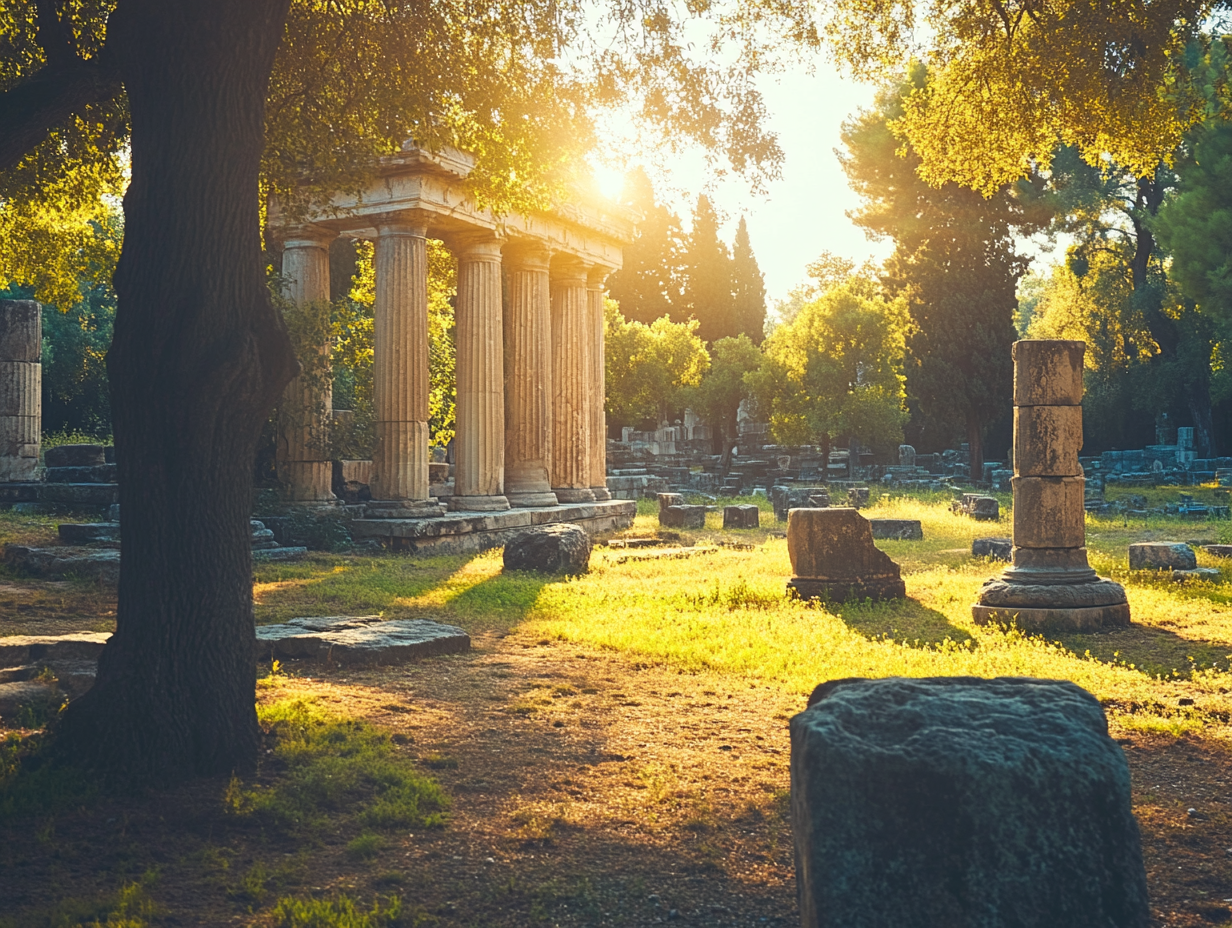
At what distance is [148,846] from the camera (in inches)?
174

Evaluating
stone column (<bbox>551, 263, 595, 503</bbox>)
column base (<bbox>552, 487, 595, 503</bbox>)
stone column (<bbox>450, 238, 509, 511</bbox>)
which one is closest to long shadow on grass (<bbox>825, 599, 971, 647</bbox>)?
stone column (<bbox>450, 238, 509, 511</bbox>)

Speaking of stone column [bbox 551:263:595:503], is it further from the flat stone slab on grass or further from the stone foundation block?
the flat stone slab on grass

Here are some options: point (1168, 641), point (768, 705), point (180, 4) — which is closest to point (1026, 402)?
point (1168, 641)

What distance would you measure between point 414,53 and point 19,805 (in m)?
6.85

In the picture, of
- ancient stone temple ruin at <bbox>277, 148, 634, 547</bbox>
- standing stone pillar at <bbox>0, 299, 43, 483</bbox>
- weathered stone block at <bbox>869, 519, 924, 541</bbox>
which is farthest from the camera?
standing stone pillar at <bbox>0, 299, 43, 483</bbox>

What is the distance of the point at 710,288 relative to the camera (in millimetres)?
54438

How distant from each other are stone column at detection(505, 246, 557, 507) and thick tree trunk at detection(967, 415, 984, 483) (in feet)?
59.8

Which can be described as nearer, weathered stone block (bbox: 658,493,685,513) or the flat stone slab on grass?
the flat stone slab on grass

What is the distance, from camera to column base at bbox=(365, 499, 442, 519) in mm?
17672

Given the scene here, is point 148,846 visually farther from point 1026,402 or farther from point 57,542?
point 57,542

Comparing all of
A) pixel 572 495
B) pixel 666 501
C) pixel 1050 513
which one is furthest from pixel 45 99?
pixel 666 501

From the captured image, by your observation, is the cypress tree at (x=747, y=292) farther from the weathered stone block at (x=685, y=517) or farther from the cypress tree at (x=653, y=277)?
the weathered stone block at (x=685, y=517)

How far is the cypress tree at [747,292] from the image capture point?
180 feet

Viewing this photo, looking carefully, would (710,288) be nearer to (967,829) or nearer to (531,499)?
(531,499)
